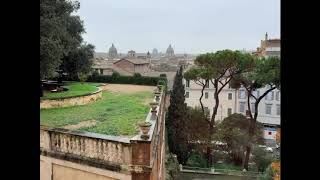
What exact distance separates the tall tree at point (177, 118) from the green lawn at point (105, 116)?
169 cm

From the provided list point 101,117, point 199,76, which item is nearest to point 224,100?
point 199,76

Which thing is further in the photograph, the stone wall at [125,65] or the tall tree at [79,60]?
the stone wall at [125,65]

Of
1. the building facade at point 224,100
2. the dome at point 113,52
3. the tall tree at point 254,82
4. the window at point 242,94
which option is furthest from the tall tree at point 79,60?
the dome at point 113,52

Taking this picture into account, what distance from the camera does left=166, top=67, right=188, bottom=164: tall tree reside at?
9578 millimetres

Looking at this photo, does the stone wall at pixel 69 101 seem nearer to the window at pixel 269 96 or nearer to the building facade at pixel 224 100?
the building facade at pixel 224 100

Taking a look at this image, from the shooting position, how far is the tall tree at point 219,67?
904cm

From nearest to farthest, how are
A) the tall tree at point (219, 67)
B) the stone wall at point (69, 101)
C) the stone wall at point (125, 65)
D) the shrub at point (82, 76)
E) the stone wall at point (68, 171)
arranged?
the stone wall at point (68, 171) → the stone wall at point (69, 101) → the tall tree at point (219, 67) → the shrub at point (82, 76) → the stone wall at point (125, 65)

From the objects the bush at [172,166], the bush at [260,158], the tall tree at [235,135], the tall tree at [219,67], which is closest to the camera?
the bush at [172,166]

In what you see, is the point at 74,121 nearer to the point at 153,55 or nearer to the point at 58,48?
the point at 58,48

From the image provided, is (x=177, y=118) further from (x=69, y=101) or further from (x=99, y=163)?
(x=99, y=163)

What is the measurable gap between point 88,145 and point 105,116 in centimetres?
288

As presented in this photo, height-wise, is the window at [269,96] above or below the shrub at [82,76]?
below
